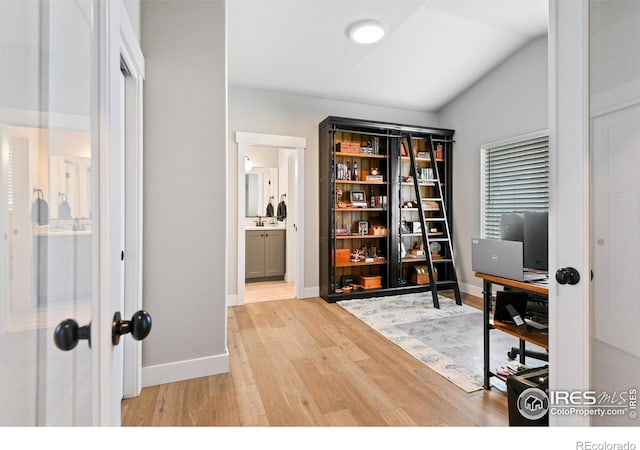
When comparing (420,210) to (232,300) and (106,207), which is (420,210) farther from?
(106,207)

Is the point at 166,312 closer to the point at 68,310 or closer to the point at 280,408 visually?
the point at 280,408

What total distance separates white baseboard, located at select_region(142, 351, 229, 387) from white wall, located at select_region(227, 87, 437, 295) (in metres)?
1.78

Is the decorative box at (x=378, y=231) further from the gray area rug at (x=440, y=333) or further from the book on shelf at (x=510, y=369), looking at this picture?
the book on shelf at (x=510, y=369)

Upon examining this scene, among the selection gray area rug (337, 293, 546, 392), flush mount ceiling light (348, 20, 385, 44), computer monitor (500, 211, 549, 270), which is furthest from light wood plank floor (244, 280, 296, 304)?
flush mount ceiling light (348, 20, 385, 44)

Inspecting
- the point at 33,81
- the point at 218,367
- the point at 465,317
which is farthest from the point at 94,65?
the point at 465,317

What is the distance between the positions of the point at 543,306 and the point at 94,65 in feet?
8.19

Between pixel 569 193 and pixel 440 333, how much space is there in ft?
7.10

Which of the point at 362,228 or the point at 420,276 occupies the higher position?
the point at 362,228

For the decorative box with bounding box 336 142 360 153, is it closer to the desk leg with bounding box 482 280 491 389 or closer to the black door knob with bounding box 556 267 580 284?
the desk leg with bounding box 482 280 491 389

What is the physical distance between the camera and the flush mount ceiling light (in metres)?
2.96

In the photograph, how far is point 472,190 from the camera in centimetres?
437

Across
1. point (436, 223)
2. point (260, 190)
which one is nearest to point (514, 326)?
point (436, 223)

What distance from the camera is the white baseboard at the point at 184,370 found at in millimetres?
2023

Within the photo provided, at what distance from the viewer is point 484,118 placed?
13.6ft
